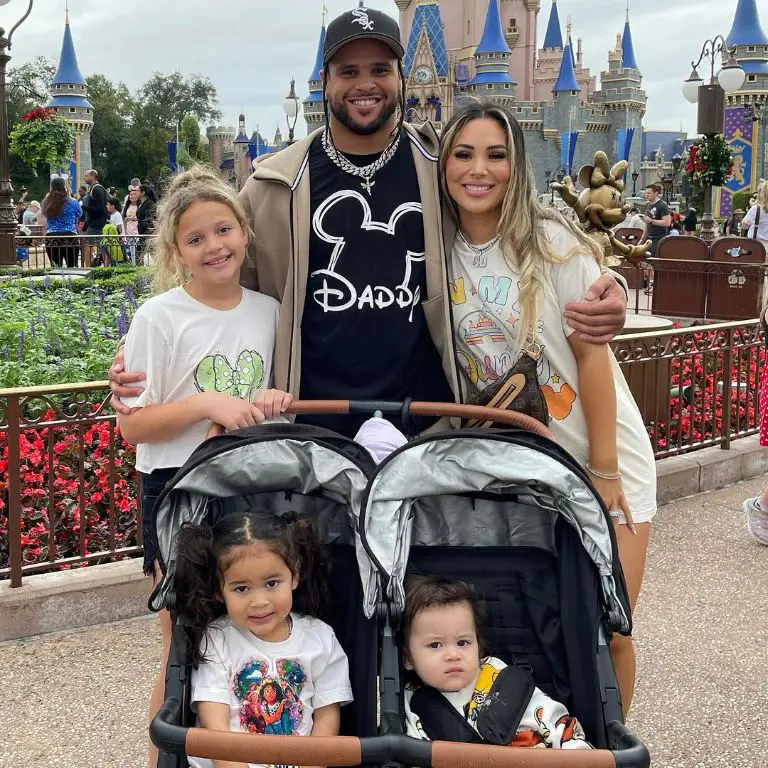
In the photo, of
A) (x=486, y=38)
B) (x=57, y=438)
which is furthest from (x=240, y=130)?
(x=57, y=438)

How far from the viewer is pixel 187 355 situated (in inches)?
95.9

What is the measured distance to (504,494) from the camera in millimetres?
2320

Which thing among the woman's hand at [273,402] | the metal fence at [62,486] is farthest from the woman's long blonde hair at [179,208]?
the metal fence at [62,486]

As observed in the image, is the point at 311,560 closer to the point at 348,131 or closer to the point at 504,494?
the point at 504,494

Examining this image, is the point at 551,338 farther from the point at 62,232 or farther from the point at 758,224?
the point at 62,232

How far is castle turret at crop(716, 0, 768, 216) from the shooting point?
3869 cm

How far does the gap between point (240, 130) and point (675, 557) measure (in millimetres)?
73506

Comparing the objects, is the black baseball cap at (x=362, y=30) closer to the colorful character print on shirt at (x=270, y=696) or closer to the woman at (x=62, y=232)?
the colorful character print on shirt at (x=270, y=696)

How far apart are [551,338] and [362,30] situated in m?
0.92

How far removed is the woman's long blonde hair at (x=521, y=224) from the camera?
244 cm

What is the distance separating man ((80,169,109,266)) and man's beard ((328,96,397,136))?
16.1 meters

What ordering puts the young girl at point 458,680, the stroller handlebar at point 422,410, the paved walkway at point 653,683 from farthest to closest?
the paved walkway at point 653,683 < the stroller handlebar at point 422,410 < the young girl at point 458,680

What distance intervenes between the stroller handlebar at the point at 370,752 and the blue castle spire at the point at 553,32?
81.9 m

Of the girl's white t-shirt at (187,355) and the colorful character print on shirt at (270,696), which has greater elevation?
the girl's white t-shirt at (187,355)
